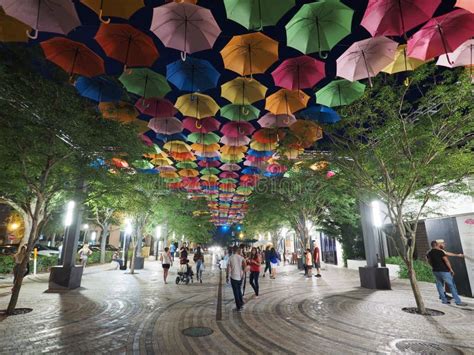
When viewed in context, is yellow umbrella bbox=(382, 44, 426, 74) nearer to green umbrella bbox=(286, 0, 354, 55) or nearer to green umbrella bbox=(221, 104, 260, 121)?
green umbrella bbox=(286, 0, 354, 55)

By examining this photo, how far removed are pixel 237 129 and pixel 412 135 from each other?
639 centimetres

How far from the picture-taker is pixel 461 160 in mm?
8375

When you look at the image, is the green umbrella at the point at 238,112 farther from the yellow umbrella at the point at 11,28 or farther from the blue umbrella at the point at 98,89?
the yellow umbrella at the point at 11,28

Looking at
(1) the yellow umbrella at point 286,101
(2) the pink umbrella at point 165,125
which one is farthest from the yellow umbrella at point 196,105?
(1) the yellow umbrella at point 286,101

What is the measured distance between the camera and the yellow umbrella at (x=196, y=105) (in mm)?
9812

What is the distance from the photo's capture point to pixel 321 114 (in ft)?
31.9

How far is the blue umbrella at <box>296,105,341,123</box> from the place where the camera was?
9555 mm

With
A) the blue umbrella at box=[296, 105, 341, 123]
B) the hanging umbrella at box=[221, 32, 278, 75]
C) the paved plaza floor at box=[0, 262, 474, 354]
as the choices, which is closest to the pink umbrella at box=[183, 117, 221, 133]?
the blue umbrella at box=[296, 105, 341, 123]

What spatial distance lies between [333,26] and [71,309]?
446 inches

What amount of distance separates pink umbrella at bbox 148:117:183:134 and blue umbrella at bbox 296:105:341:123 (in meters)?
5.06

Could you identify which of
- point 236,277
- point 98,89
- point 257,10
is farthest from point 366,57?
point 98,89

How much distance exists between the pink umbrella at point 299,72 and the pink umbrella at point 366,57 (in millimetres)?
637

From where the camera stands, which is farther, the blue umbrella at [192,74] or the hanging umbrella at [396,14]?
the blue umbrella at [192,74]

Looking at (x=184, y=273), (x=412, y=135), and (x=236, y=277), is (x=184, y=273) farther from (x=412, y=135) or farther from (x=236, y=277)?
(x=412, y=135)
